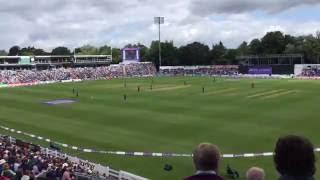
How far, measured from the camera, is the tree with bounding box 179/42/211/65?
155125 millimetres

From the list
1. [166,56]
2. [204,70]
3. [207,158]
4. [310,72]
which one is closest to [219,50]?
[166,56]

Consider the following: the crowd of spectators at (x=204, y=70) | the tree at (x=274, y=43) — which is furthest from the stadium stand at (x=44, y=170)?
the tree at (x=274, y=43)

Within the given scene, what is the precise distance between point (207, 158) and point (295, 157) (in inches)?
35.1

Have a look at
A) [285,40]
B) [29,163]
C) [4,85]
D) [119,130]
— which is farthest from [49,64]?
[29,163]

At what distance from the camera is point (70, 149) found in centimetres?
3072

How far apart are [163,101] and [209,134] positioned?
22.5m

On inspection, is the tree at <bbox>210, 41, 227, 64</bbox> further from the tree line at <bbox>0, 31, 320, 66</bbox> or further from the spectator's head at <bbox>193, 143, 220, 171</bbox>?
the spectator's head at <bbox>193, 143, 220, 171</bbox>

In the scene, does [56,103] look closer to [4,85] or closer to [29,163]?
[29,163]

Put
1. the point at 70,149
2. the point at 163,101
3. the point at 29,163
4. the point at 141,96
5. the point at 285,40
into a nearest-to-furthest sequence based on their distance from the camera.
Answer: the point at 29,163 < the point at 70,149 < the point at 163,101 < the point at 141,96 < the point at 285,40

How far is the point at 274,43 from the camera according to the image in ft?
481

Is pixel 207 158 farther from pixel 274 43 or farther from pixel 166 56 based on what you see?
pixel 166 56

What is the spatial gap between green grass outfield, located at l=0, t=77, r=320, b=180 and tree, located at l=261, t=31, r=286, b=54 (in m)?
82.3

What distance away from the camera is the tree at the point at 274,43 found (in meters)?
145

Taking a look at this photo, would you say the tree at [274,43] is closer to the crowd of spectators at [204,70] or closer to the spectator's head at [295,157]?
the crowd of spectators at [204,70]
